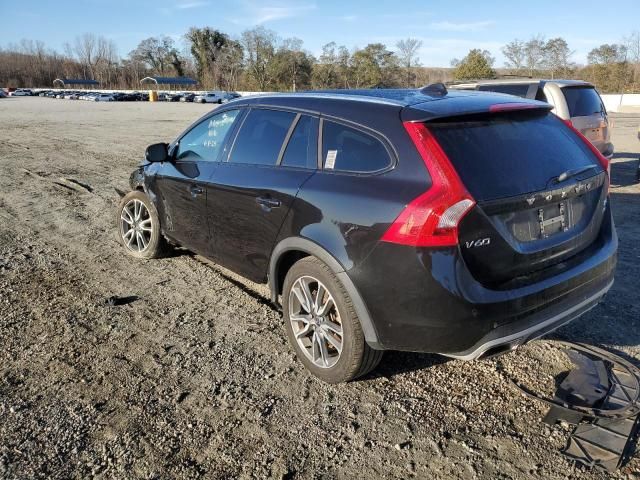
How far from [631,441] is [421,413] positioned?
1.03 m

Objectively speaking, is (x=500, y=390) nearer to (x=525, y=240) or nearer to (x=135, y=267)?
(x=525, y=240)

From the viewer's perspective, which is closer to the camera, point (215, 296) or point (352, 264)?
point (352, 264)

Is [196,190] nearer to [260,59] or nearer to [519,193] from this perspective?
[519,193]

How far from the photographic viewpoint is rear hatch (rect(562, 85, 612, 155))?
8039 mm

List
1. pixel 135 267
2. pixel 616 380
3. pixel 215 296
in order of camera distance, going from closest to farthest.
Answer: pixel 616 380 → pixel 215 296 → pixel 135 267

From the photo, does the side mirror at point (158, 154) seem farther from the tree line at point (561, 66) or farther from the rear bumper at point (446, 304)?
the tree line at point (561, 66)

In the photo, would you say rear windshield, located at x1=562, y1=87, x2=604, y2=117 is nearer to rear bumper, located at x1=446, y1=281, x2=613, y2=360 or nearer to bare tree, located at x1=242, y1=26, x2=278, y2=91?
rear bumper, located at x1=446, y1=281, x2=613, y2=360

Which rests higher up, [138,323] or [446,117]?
[446,117]

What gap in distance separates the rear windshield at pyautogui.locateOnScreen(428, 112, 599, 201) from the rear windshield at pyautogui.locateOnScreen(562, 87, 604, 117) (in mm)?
5698

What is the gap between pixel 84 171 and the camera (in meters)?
10.7

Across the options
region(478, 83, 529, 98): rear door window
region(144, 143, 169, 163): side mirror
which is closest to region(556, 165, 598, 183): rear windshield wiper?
region(144, 143, 169, 163): side mirror

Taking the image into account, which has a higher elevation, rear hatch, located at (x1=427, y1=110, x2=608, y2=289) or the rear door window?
the rear door window

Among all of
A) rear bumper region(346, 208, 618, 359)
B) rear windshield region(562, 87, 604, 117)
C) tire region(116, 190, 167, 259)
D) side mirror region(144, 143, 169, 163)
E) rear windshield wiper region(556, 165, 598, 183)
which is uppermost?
rear windshield region(562, 87, 604, 117)

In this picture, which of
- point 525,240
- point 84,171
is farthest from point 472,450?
point 84,171
